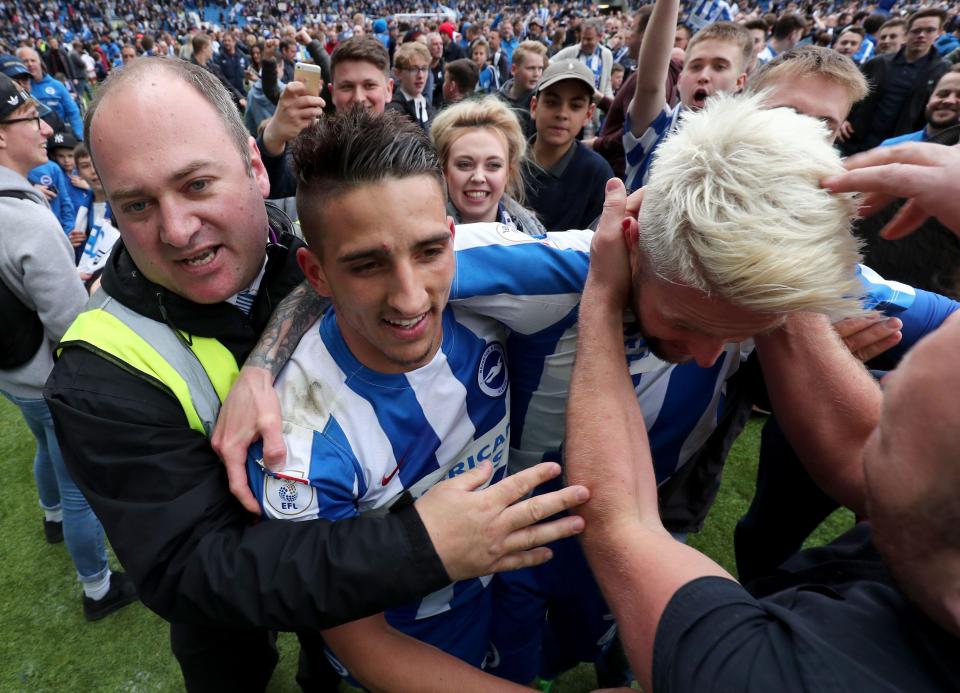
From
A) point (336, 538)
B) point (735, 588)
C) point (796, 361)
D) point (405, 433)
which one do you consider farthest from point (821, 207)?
point (336, 538)

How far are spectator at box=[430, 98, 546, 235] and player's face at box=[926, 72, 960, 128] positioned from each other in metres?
3.55

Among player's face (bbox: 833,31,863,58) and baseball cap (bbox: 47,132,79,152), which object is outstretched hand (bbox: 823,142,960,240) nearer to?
baseball cap (bbox: 47,132,79,152)

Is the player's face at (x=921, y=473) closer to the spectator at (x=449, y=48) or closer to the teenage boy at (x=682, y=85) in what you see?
the teenage boy at (x=682, y=85)

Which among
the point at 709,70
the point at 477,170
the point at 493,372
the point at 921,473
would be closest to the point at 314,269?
the point at 493,372

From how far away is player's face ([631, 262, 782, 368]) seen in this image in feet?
4.17

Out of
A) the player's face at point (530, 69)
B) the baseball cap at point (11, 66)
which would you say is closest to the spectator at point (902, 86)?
the player's face at point (530, 69)

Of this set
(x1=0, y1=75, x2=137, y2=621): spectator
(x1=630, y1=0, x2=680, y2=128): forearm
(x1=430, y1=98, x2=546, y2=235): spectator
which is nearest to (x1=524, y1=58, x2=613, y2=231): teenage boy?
(x1=630, y1=0, x2=680, y2=128): forearm

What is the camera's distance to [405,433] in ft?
5.00

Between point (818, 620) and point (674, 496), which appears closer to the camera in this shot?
point (818, 620)

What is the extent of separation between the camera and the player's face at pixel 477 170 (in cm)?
310

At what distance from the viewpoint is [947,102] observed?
412 centimetres

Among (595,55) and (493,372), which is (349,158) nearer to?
(493,372)

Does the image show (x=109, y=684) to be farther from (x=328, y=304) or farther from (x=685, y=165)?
(x=685, y=165)

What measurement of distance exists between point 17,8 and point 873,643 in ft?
152
